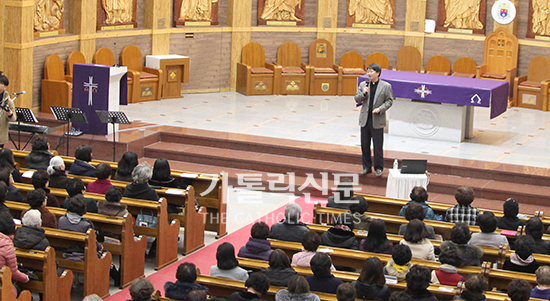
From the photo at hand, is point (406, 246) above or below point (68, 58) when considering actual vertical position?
below

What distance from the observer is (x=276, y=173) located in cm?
1028

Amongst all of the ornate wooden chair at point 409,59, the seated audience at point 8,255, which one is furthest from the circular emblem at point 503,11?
the seated audience at point 8,255

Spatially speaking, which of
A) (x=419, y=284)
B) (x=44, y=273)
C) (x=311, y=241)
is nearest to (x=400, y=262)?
(x=419, y=284)

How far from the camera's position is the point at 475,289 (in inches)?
188

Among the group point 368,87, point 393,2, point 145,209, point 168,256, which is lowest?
point 168,256

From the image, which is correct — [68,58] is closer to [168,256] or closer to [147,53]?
[147,53]

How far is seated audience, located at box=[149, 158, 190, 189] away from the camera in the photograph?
25.2ft

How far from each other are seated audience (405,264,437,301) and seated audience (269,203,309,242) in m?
1.71

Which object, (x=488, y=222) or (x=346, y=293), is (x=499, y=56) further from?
(x=346, y=293)

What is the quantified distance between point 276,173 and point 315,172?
54 centimetres

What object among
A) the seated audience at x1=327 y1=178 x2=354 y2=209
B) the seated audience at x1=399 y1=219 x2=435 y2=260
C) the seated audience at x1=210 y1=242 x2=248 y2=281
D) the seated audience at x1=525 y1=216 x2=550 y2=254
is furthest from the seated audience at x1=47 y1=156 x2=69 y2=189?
the seated audience at x1=525 y1=216 x2=550 y2=254

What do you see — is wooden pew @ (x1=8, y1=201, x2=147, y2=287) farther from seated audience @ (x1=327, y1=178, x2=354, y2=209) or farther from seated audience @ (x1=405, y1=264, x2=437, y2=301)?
seated audience @ (x1=405, y1=264, x2=437, y2=301)

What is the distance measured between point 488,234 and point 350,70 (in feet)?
30.4

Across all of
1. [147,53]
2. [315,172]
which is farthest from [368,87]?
[147,53]
